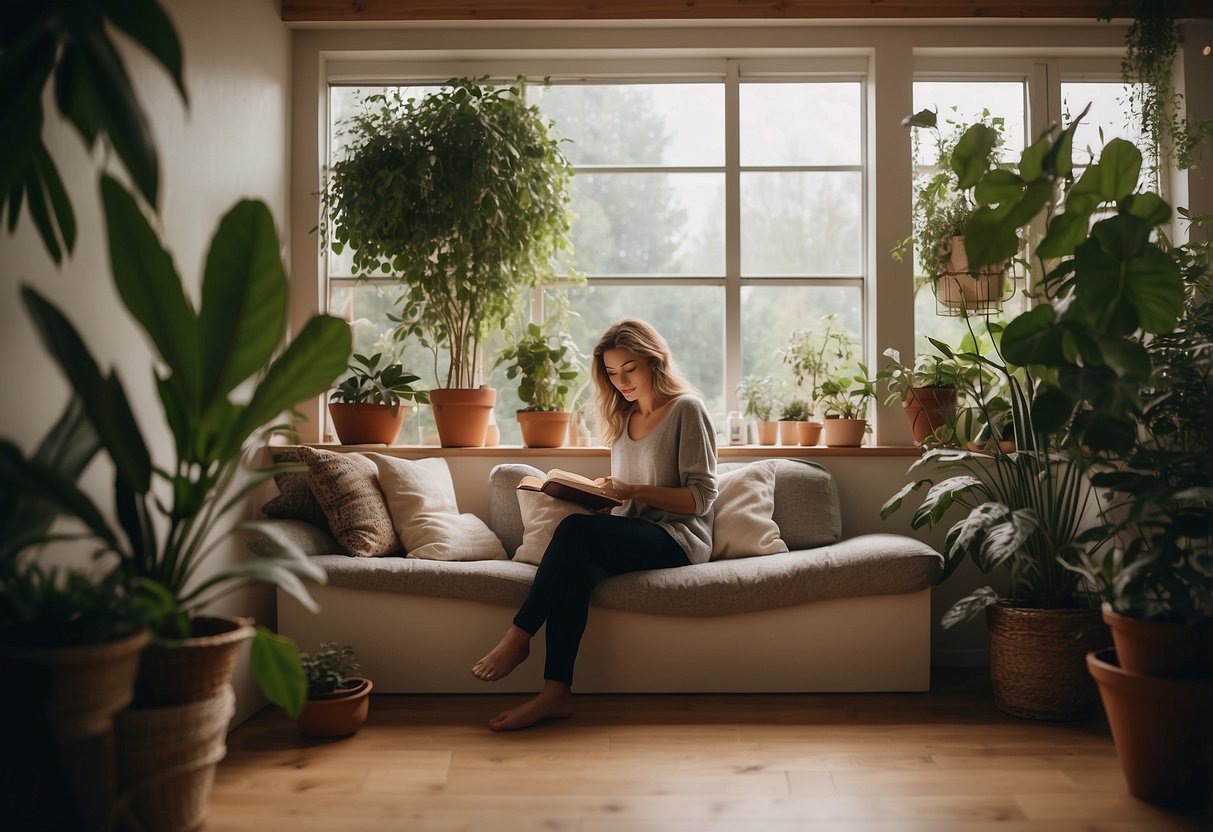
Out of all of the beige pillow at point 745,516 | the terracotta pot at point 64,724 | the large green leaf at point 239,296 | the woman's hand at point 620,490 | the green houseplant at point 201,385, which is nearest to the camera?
the terracotta pot at point 64,724

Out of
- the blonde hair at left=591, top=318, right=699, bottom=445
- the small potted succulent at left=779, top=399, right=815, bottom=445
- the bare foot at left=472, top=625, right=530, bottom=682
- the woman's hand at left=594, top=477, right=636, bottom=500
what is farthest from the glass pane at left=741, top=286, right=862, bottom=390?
the bare foot at left=472, top=625, right=530, bottom=682

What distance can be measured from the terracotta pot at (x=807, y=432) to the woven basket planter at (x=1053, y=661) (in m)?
1.12

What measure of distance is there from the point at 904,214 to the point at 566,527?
2.06 m

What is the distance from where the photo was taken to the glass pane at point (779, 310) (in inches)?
151

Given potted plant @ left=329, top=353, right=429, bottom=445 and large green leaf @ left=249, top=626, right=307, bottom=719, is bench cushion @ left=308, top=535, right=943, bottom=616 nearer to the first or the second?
potted plant @ left=329, top=353, right=429, bottom=445

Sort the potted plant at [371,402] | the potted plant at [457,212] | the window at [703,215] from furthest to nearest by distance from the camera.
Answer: the window at [703,215] → the potted plant at [371,402] → the potted plant at [457,212]

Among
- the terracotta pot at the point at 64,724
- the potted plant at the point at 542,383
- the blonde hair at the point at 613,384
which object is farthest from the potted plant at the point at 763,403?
the terracotta pot at the point at 64,724

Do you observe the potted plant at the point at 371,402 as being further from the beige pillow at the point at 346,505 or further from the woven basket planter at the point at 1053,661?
the woven basket planter at the point at 1053,661

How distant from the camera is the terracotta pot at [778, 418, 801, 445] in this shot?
3.61 meters

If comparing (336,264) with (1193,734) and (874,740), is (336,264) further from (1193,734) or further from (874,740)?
(1193,734)

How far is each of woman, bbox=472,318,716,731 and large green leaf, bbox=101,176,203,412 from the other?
136 centimetres

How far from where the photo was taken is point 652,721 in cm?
265

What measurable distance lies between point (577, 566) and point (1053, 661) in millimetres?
1506

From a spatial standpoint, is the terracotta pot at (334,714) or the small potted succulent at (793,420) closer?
the terracotta pot at (334,714)
